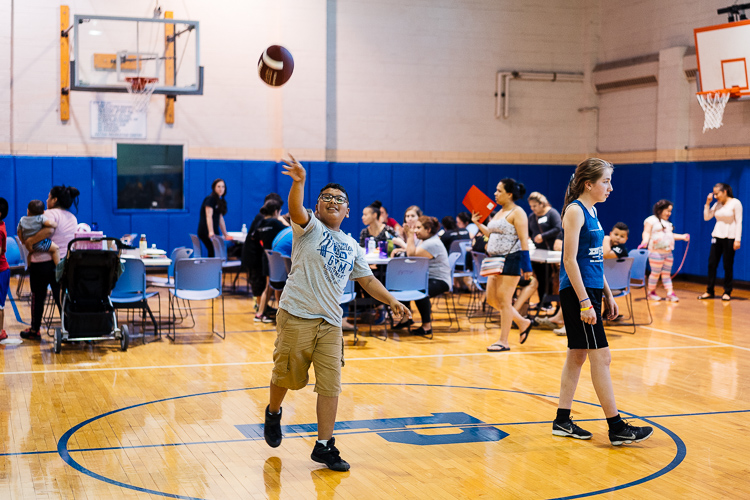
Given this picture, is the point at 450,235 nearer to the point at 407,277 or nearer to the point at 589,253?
the point at 407,277

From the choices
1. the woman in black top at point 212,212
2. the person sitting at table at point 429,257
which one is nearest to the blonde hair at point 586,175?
the person sitting at table at point 429,257

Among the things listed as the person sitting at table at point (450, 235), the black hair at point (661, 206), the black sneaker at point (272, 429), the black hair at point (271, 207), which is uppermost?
the black hair at point (661, 206)

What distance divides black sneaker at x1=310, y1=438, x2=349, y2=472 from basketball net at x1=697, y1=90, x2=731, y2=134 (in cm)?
1079

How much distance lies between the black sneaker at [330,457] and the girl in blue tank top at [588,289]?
1.55 metres

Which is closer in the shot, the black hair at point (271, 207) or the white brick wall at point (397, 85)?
the black hair at point (271, 207)

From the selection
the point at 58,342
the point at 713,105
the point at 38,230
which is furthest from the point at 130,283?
the point at 713,105

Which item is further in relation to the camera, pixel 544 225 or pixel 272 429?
pixel 544 225

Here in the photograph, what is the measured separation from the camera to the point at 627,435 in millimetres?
4965

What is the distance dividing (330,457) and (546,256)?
5.44 meters

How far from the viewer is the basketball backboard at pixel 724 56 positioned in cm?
1261

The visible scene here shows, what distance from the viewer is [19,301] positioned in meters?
11.2

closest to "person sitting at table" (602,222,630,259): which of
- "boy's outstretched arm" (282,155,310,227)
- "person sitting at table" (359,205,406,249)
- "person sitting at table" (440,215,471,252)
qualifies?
"person sitting at table" (359,205,406,249)

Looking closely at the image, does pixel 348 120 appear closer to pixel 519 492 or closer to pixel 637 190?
pixel 637 190

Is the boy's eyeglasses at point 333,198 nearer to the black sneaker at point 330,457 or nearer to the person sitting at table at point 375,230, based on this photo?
the black sneaker at point 330,457
